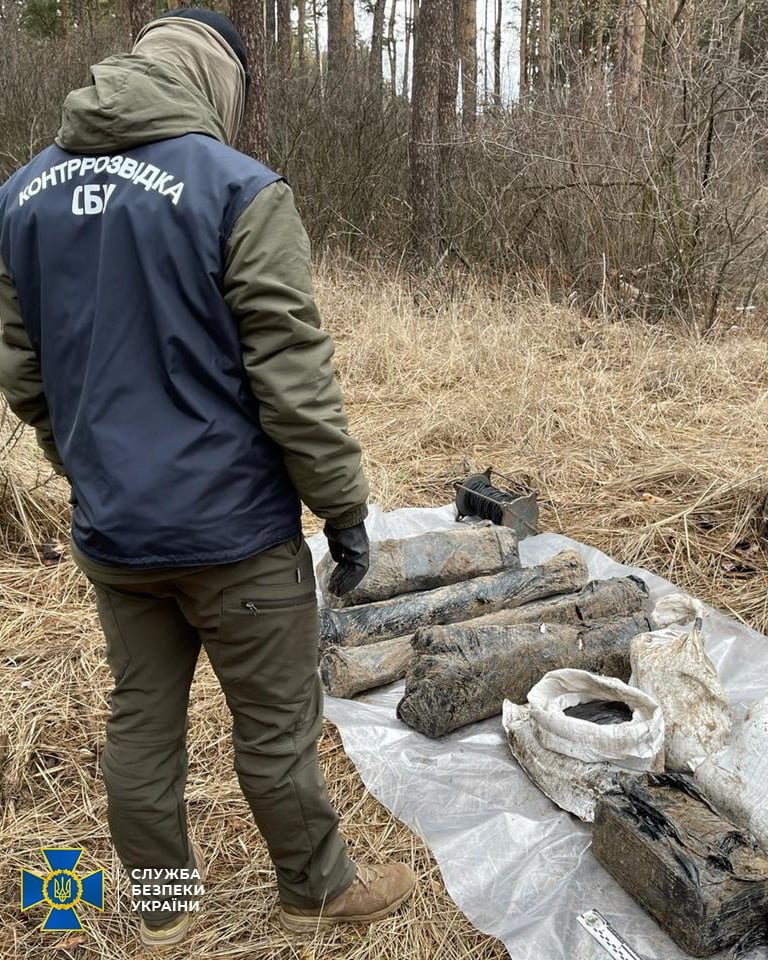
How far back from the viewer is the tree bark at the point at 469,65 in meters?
10.6

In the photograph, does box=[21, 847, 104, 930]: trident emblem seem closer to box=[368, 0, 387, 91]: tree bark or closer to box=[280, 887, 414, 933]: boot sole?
box=[280, 887, 414, 933]: boot sole

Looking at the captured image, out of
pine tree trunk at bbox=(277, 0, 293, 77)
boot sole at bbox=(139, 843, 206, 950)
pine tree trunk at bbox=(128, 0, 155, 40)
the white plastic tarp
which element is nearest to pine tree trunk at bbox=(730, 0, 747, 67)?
pine tree trunk at bbox=(128, 0, 155, 40)

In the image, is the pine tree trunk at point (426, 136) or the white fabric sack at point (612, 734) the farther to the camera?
the pine tree trunk at point (426, 136)

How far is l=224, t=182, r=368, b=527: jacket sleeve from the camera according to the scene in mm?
1545

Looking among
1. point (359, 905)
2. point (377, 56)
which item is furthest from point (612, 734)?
point (377, 56)

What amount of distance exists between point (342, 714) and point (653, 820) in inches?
43.8

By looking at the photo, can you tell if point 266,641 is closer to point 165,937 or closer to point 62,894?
point 165,937

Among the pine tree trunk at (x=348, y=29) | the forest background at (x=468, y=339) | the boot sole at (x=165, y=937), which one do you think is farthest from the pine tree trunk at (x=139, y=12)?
the boot sole at (x=165, y=937)

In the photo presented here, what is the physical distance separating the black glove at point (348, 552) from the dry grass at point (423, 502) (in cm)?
83

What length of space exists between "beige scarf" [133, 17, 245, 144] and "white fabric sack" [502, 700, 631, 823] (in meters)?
1.81

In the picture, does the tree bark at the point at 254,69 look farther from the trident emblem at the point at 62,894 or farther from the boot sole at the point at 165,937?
the boot sole at the point at 165,937

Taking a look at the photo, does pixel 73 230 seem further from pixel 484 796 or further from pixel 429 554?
pixel 429 554

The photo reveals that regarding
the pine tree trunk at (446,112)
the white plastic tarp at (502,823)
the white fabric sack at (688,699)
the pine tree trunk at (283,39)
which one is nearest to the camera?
the white plastic tarp at (502,823)

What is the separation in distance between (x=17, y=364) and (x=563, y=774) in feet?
5.75
